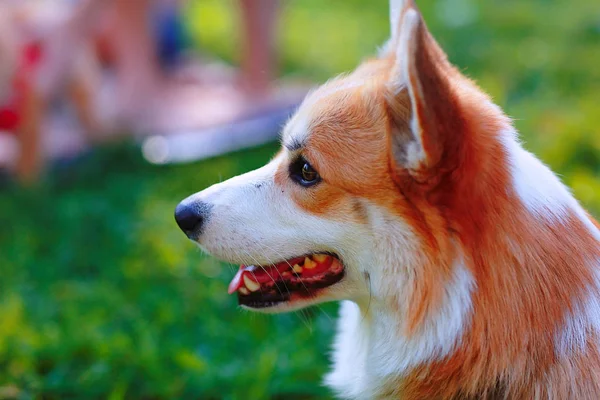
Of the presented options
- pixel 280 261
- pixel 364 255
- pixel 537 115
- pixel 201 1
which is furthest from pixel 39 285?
pixel 201 1

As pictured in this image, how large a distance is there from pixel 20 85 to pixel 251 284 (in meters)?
2.98

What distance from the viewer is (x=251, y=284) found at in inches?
90.7

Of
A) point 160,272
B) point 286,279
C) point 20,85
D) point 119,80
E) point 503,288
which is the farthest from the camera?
point 119,80

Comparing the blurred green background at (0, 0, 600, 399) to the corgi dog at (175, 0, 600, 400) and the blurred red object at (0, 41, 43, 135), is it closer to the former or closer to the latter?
the blurred red object at (0, 41, 43, 135)

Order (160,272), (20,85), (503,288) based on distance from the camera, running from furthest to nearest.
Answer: (20,85) < (160,272) < (503,288)

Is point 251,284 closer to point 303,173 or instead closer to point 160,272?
point 303,173

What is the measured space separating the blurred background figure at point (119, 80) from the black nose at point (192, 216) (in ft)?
9.21

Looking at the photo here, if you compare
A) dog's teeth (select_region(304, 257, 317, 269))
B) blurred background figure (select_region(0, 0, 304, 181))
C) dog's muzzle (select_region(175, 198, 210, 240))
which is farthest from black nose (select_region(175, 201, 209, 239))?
blurred background figure (select_region(0, 0, 304, 181))

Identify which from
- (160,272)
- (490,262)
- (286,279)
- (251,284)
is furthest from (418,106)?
(160,272)

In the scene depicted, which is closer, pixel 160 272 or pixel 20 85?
pixel 160 272

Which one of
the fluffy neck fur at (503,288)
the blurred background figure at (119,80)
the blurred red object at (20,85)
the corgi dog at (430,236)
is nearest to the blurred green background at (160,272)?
the blurred background figure at (119,80)

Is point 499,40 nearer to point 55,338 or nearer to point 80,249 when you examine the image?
point 80,249

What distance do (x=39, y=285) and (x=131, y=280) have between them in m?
0.50

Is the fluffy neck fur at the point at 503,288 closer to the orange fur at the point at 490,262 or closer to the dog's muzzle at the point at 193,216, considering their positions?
the orange fur at the point at 490,262
